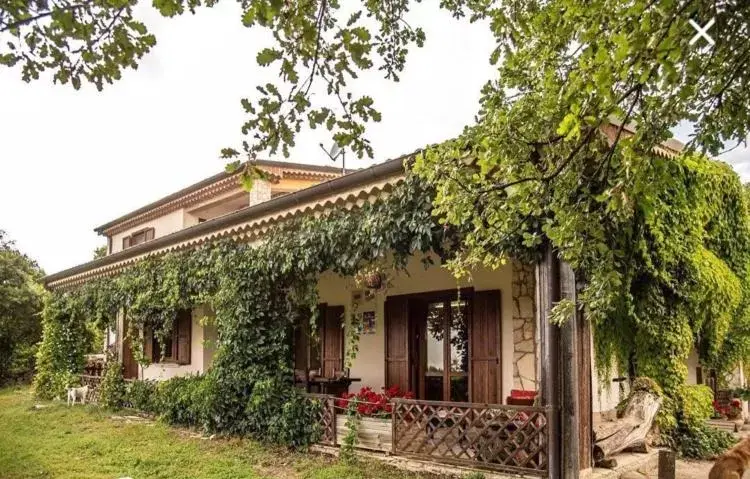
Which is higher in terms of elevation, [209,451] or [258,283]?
[258,283]

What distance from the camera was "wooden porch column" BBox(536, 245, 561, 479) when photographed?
572cm

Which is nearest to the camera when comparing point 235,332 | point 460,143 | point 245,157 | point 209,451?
point 245,157

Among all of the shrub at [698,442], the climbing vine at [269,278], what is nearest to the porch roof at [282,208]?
the climbing vine at [269,278]

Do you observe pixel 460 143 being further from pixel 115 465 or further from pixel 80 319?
A: pixel 80 319

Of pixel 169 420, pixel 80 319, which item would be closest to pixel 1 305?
pixel 80 319

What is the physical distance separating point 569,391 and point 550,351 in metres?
0.43

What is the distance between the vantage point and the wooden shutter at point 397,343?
10.2 m

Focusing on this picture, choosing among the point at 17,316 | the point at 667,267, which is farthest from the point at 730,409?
the point at 17,316

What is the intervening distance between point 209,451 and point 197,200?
399 inches

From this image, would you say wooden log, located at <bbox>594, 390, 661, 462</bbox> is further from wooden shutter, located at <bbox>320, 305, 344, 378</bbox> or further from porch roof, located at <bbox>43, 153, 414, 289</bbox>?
wooden shutter, located at <bbox>320, 305, 344, 378</bbox>

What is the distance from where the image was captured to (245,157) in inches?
110

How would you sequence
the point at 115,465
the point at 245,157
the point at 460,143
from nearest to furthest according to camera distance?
the point at 245,157 → the point at 460,143 → the point at 115,465

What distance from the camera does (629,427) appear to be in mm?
7348

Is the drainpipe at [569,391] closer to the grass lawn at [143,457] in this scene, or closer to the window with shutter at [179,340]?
the grass lawn at [143,457]
